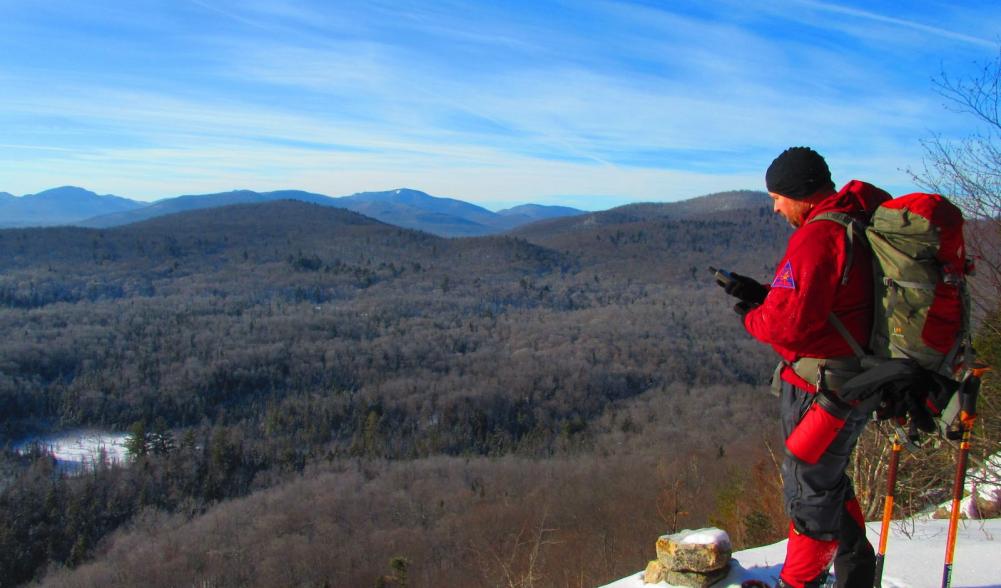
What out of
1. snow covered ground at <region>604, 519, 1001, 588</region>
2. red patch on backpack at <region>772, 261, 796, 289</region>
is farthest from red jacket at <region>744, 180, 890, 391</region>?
snow covered ground at <region>604, 519, 1001, 588</region>

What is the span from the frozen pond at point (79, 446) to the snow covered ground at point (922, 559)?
69.0 m

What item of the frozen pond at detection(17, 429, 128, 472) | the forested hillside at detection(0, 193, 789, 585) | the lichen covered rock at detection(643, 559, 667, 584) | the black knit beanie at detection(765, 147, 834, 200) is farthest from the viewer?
A: the frozen pond at detection(17, 429, 128, 472)

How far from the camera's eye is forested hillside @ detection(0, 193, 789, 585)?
43906mm

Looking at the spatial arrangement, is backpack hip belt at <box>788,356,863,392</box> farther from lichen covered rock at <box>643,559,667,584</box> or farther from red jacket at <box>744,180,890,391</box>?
lichen covered rock at <box>643,559,667,584</box>

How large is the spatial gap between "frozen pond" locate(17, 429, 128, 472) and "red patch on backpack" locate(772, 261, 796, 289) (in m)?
70.7

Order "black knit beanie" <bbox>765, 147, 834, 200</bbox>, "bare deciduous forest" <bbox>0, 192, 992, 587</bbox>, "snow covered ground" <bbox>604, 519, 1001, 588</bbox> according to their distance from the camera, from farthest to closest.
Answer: "bare deciduous forest" <bbox>0, 192, 992, 587</bbox> < "snow covered ground" <bbox>604, 519, 1001, 588</bbox> < "black knit beanie" <bbox>765, 147, 834, 200</bbox>

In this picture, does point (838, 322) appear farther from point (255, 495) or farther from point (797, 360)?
point (255, 495)

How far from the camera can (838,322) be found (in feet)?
9.67

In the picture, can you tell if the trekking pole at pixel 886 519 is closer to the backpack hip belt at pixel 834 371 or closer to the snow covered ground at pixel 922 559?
the snow covered ground at pixel 922 559

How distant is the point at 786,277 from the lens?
2.96 m

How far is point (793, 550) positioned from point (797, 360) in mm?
1050

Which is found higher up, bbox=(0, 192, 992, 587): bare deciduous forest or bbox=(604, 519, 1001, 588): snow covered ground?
bbox=(604, 519, 1001, 588): snow covered ground

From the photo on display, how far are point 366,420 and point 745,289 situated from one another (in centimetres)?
6734

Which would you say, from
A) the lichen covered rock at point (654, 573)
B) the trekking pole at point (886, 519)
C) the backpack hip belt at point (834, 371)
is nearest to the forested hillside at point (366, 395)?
the lichen covered rock at point (654, 573)
